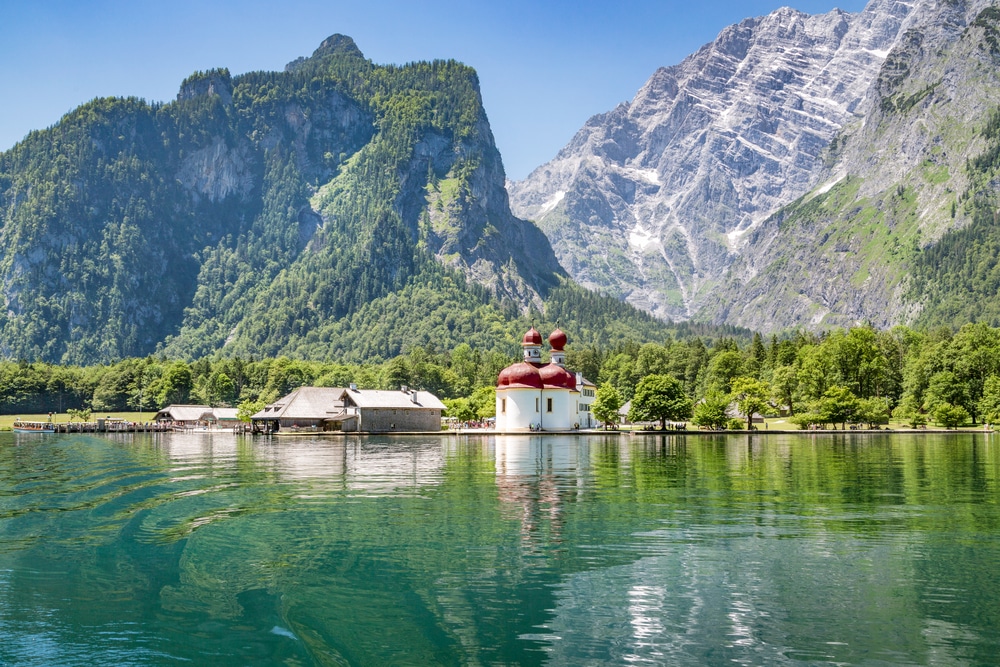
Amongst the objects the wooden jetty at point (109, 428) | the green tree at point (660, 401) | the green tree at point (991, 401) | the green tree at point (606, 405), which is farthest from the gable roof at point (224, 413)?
the green tree at point (991, 401)

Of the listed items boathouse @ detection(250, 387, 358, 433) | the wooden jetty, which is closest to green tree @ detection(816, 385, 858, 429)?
boathouse @ detection(250, 387, 358, 433)

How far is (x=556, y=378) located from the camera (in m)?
139

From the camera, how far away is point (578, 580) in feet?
79.9

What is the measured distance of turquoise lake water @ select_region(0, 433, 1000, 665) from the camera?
1881 centimetres

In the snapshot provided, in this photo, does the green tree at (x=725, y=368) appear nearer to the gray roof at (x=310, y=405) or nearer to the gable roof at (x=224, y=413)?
the gray roof at (x=310, y=405)

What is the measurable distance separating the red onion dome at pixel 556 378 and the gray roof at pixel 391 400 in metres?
19.2

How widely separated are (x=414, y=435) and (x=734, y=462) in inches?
2943

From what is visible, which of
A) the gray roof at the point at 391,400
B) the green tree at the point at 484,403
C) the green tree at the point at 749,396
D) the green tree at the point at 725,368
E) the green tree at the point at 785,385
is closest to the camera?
the green tree at the point at 749,396

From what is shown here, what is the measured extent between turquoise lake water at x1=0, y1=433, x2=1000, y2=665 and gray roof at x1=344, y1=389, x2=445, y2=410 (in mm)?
90343

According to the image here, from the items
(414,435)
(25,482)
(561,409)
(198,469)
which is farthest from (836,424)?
(25,482)

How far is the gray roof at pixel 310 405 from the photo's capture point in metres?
143

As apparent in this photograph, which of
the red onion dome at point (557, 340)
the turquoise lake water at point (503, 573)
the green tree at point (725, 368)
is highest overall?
the red onion dome at point (557, 340)

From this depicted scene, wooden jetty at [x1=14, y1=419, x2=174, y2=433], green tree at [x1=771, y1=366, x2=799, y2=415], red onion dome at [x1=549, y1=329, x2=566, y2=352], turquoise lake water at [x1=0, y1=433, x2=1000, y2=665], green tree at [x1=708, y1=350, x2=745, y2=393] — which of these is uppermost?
red onion dome at [x1=549, y1=329, x2=566, y2=352]

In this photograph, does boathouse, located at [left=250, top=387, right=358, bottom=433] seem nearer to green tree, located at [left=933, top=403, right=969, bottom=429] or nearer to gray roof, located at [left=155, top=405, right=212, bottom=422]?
gray roof, located at [left=155, top=405, right=212, bottom=422]
